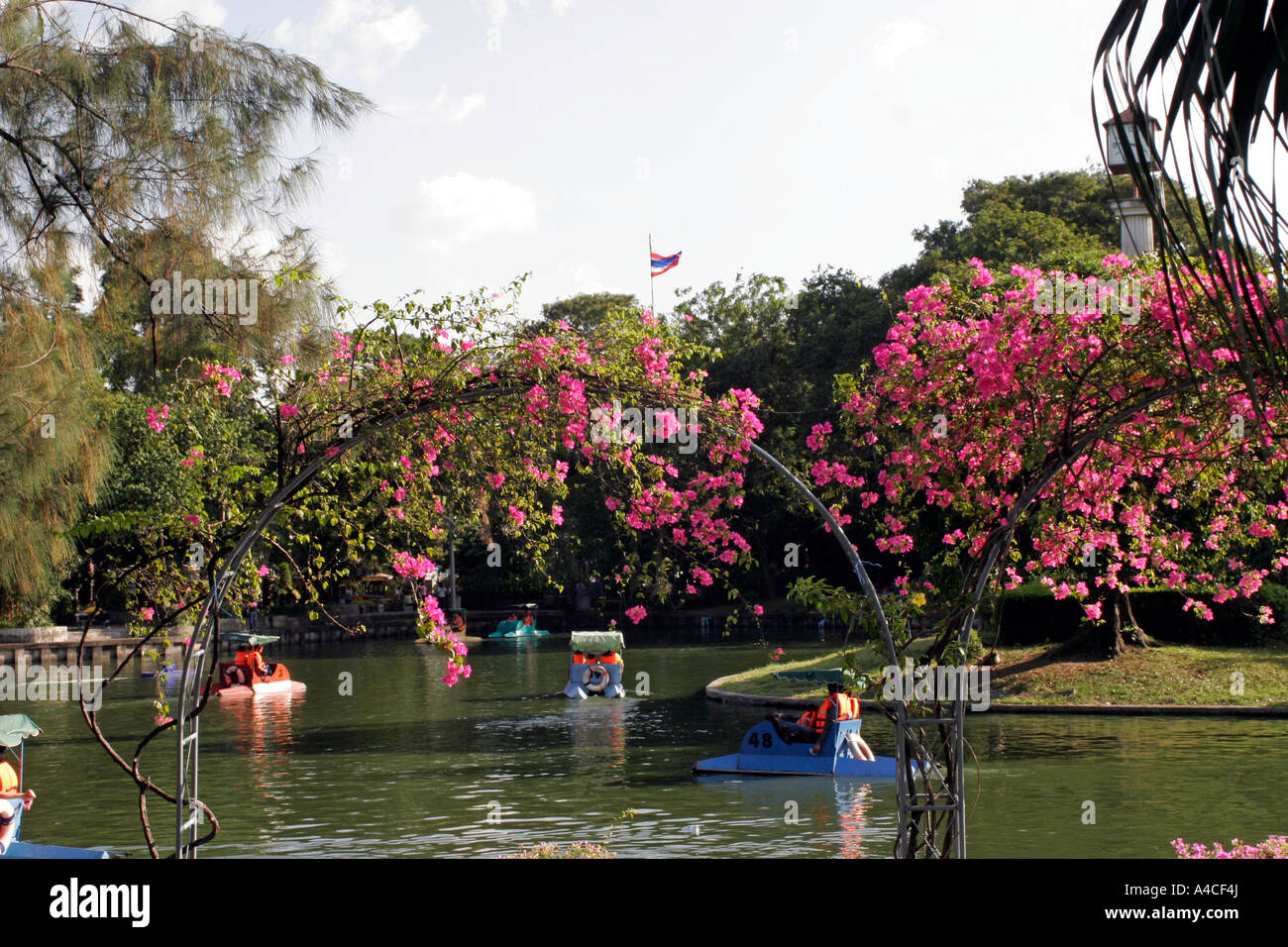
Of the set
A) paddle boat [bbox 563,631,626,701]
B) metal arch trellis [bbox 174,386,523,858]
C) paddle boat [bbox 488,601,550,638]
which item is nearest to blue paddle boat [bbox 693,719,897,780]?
metal arch trellis [bbox 174,386,523,858]

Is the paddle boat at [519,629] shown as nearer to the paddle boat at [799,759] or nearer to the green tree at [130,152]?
the paddle boat at [799,759]

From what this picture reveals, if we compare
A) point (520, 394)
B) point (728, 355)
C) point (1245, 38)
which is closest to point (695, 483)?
point (520, 394)

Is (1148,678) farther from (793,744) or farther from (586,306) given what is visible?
(586,306)

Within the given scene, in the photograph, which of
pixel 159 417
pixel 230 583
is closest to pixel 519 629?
pixel 159 417

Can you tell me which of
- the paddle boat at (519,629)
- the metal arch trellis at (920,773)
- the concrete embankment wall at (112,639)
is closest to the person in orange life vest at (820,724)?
the metal arch trellis at (920,773)

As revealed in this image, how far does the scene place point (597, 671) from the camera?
31.5m

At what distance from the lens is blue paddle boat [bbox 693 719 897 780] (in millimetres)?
19031

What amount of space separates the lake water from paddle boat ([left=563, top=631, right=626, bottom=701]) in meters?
1.12

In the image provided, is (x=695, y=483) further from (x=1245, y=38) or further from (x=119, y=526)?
(x=1245, y=38)

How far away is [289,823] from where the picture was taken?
647 inches

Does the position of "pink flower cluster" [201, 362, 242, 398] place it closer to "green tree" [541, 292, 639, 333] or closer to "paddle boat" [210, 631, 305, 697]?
Answer: "paddle boat" [210, 631, 305, 697]

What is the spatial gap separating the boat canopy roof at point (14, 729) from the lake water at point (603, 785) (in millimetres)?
2611

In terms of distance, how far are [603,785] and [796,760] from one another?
2946mm
